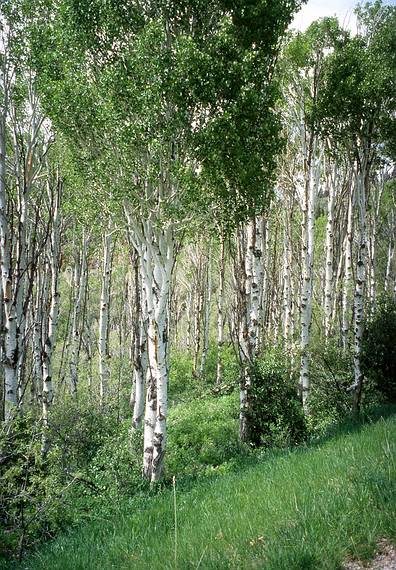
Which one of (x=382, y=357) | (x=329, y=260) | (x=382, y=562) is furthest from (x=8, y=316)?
(x=329, y=260)

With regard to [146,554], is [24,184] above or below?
above

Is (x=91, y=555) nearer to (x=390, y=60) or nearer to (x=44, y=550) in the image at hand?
(x=44, y=550)

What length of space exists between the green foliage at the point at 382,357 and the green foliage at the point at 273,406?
106 inches

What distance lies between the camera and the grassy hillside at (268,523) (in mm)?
3301

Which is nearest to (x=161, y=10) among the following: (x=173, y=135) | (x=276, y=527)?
(x=173, y=135)

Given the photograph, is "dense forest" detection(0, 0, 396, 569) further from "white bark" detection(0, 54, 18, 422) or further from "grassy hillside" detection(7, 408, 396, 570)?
"grassy hillside" detection(7, 408, 396, 570)

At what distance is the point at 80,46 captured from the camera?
8.43 m

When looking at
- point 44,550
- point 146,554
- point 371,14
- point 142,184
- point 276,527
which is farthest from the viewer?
point 371,14

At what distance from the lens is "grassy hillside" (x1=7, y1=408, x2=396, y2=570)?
3.30 meters

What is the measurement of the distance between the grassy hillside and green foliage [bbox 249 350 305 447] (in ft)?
9.16

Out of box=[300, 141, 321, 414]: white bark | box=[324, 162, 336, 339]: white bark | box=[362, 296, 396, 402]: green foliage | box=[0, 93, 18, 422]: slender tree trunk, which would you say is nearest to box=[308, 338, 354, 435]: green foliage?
box=[300, 141, 321, 414]: white bark

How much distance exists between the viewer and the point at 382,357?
10922 mm

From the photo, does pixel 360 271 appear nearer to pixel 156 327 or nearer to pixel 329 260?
pixel 329 260

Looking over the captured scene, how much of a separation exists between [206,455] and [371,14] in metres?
15.5
